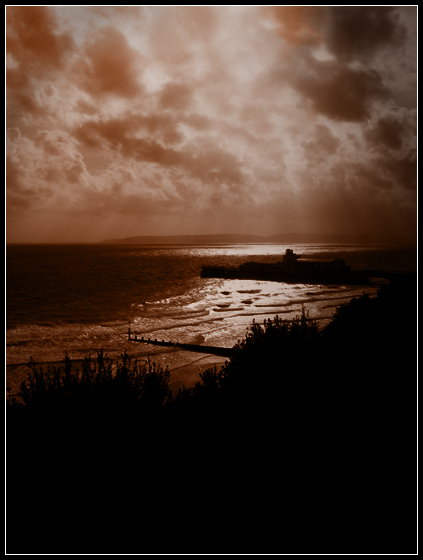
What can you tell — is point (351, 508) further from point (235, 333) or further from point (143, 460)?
point (235, 333)

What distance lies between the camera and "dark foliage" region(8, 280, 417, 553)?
278 inches

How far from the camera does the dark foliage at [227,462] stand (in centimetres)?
706

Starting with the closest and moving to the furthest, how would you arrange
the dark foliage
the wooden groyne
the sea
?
1. the dark foliage
2. the wooden groyne
3. the sea

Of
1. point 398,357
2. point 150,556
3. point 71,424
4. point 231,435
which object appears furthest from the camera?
point 398,357

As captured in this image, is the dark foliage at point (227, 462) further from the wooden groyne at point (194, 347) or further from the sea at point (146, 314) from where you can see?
the wooden groyne at point (194, 347)

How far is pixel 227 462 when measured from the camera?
932 cm

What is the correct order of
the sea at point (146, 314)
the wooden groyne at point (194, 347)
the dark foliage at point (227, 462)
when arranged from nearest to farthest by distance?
the dark foliage at point (227, 462)
the wooden groyne at point (194, 347)
the sea at point (146, 314)

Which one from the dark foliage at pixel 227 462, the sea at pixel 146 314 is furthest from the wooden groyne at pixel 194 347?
the dark foliage at pixel 227 462

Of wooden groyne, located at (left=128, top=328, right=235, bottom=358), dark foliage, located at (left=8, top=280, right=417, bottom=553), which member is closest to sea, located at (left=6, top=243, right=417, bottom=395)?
wooden groyne, located at (left=128, top=328, right=235, bottom=358)

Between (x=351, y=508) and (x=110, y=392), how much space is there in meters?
9.07

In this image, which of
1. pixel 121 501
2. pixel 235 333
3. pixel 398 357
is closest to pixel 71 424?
pixel 121 501

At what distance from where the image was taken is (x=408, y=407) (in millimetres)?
10742

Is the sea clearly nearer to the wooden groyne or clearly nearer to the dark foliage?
the wooden groyne

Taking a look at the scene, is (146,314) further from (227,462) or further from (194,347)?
(227,462)
